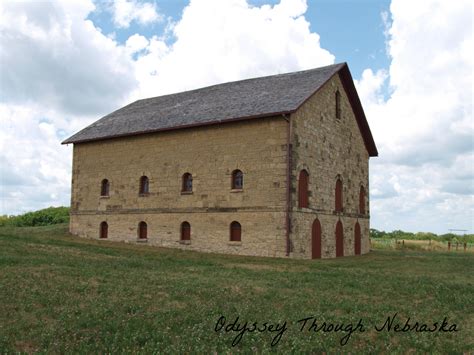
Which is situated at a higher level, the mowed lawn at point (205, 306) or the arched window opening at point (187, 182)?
the arched window opening at point (187, 182)

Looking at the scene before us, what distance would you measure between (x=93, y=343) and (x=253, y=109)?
18304 millimetres

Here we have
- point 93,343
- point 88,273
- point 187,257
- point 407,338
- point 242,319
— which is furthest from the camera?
point 187,257

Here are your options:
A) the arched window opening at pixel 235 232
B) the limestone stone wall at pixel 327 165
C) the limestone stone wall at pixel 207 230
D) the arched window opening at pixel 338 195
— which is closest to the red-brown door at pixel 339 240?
the limestone stone wall at pixel 327 165

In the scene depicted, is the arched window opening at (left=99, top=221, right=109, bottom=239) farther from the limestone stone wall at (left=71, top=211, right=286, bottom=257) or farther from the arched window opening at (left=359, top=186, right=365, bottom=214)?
the arched window opening at (left=359, top=186, right=365, bottom=214)

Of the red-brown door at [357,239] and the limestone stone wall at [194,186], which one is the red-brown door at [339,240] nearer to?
the red-brown door at [357,239]

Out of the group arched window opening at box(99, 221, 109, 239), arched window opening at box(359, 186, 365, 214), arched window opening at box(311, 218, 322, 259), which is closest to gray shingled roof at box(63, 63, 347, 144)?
arched window opening at box(99, 221, 109, 239)

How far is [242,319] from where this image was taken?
1012cm

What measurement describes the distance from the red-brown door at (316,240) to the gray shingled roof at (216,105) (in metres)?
6.53

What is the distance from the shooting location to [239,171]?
84.1 feet

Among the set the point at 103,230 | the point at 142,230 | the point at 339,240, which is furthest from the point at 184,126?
the point at 339,240

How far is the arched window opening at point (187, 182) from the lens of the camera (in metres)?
27.5

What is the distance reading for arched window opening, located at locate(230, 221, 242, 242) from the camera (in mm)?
25188

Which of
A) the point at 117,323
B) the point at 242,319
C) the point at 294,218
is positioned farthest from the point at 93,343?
the point at 294,218

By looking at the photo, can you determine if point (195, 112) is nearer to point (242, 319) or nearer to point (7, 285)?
point (7, 285)
